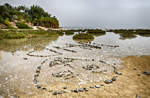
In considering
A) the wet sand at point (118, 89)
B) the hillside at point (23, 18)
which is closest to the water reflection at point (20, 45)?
the wet sand at point (118, 89)

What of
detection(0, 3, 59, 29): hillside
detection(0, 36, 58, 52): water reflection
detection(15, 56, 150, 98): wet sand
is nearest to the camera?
detection(15, 56, 150, 98): wet sand

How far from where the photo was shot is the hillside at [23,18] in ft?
207

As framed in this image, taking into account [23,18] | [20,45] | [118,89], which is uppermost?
[23,18]

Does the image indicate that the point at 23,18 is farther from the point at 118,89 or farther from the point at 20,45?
the point at 118,89

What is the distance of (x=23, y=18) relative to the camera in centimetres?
8375

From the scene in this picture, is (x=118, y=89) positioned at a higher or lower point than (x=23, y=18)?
lower

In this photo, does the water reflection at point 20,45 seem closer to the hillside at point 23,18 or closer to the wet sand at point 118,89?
the wet sand at point 118,89

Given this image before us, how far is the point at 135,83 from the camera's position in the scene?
5.91 meters

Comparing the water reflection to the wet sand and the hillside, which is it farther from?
the hillside

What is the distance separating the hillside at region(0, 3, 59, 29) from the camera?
63.1 m

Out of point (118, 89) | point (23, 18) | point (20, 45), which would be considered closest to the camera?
point (118, 89)

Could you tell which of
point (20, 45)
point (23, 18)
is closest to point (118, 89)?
point (20, 45)

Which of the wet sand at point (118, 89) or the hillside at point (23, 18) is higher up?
the hillside at point (23, 18)

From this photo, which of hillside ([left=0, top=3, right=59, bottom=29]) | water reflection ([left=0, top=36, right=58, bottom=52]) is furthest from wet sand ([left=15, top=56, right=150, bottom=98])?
hillside ([left=0, top=3, right=59, bottom=29])
